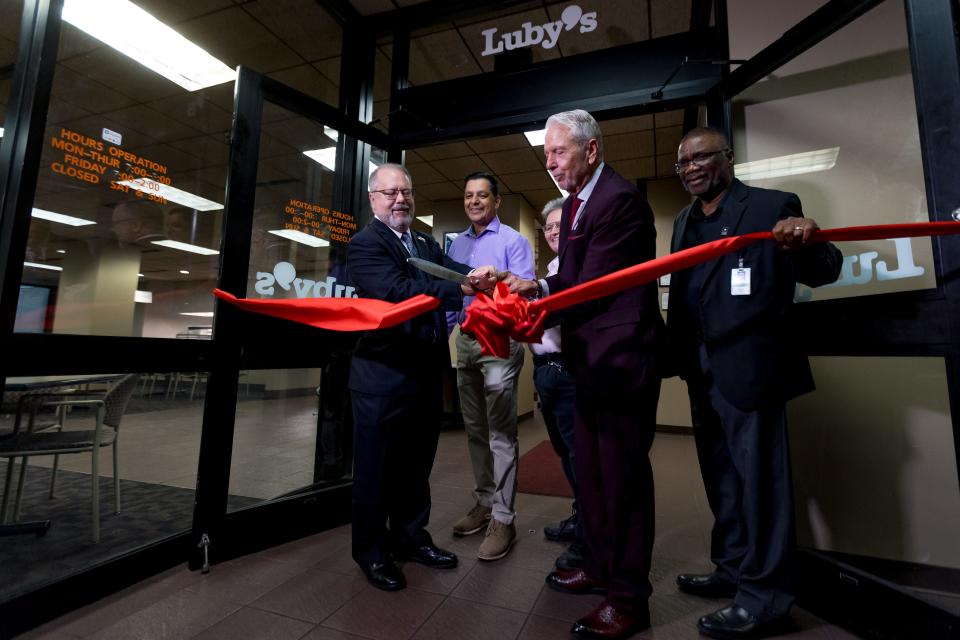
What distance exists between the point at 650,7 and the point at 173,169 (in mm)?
3283

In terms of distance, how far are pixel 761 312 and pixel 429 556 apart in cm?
156

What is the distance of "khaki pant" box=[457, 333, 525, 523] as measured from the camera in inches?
84.8

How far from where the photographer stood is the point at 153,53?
3.55 metres

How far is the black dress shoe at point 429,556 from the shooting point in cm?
186

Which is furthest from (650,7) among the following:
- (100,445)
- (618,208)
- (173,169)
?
(100,445)

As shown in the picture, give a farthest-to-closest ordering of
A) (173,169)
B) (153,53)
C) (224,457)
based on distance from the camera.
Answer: (153,53) < (173,169) < (224,457)

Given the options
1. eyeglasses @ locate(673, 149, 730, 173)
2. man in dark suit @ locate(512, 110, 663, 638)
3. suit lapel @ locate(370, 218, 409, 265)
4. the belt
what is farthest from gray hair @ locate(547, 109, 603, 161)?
the belt

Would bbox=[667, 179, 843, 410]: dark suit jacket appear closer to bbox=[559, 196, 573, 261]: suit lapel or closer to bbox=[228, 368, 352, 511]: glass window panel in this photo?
bbox=[559, 196, 573, 261]: suit lapel

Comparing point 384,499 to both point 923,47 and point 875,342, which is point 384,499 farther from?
point 923,47

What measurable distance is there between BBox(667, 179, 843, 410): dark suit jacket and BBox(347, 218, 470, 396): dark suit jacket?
93 cm

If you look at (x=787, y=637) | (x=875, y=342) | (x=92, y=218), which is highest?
(x=92, y=218)

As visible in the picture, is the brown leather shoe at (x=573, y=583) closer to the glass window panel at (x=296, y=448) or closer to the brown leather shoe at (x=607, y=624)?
the brown leather shoe at (x=607, y=624)

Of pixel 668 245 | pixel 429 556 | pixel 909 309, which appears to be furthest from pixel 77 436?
pixel 668 245

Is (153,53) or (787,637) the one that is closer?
(787,637)
